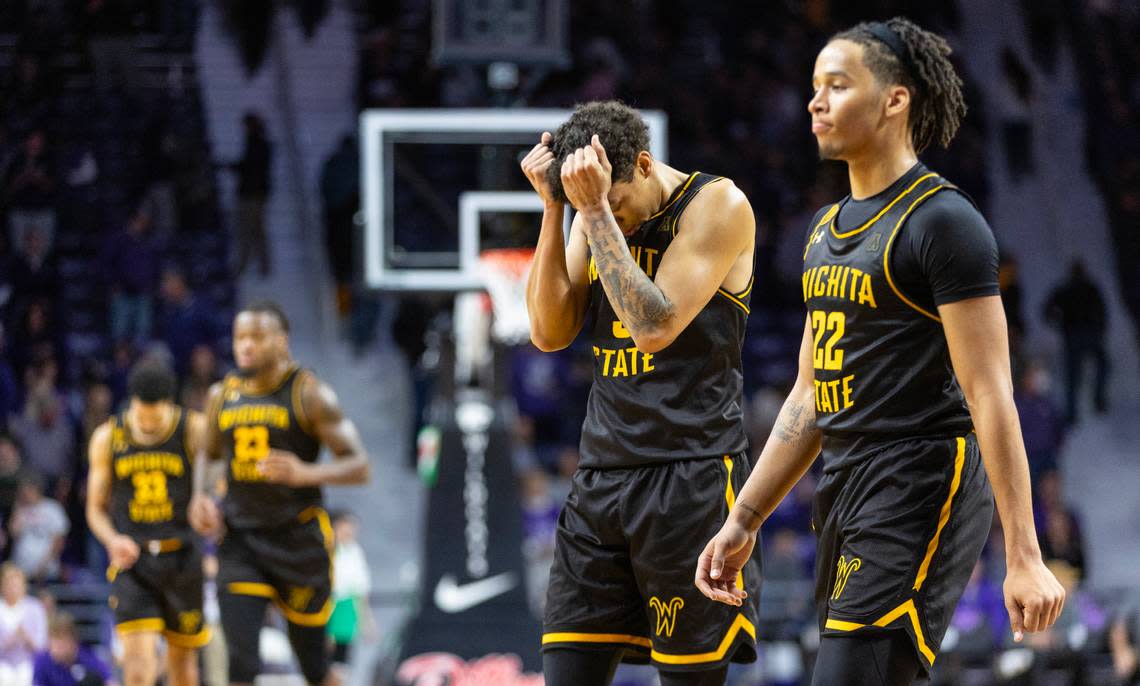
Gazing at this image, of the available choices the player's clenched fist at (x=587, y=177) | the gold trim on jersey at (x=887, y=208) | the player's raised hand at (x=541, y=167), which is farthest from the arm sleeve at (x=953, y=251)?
the player's raised hand at (x=541, y=167)

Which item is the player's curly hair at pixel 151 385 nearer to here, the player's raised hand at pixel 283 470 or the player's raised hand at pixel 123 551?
the player's raised hand at pixel 123 551

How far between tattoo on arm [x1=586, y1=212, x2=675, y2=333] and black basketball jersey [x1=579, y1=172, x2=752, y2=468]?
0.29 metres

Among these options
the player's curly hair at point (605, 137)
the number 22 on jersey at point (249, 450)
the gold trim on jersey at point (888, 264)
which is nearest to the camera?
the gold trim on jersey at point (888, 264)

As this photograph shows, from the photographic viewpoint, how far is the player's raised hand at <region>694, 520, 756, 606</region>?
4152 mm

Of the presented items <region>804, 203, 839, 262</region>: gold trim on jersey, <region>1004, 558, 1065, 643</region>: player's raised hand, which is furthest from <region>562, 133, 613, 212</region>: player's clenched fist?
<region>1004, 558, 1065, 643</region>: player's raised hand

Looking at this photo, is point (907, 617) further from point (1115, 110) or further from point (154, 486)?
point (1115, 110)

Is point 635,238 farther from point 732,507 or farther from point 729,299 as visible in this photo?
point 732,507

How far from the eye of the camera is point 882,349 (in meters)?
3.84

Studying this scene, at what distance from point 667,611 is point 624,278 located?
3.23ft

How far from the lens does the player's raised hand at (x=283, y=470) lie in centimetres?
757

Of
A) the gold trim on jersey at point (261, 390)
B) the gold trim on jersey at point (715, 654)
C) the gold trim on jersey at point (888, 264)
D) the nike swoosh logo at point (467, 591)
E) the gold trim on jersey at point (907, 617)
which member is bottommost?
the nike swoosh logo at point (467, 591)

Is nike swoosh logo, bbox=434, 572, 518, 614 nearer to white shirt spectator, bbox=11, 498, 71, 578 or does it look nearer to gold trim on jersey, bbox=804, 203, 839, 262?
white shirt spectator, bbox=11, 498, 71, 578

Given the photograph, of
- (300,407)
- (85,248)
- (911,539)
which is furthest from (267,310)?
(85,248)

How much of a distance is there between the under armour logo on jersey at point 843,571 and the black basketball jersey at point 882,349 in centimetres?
25
